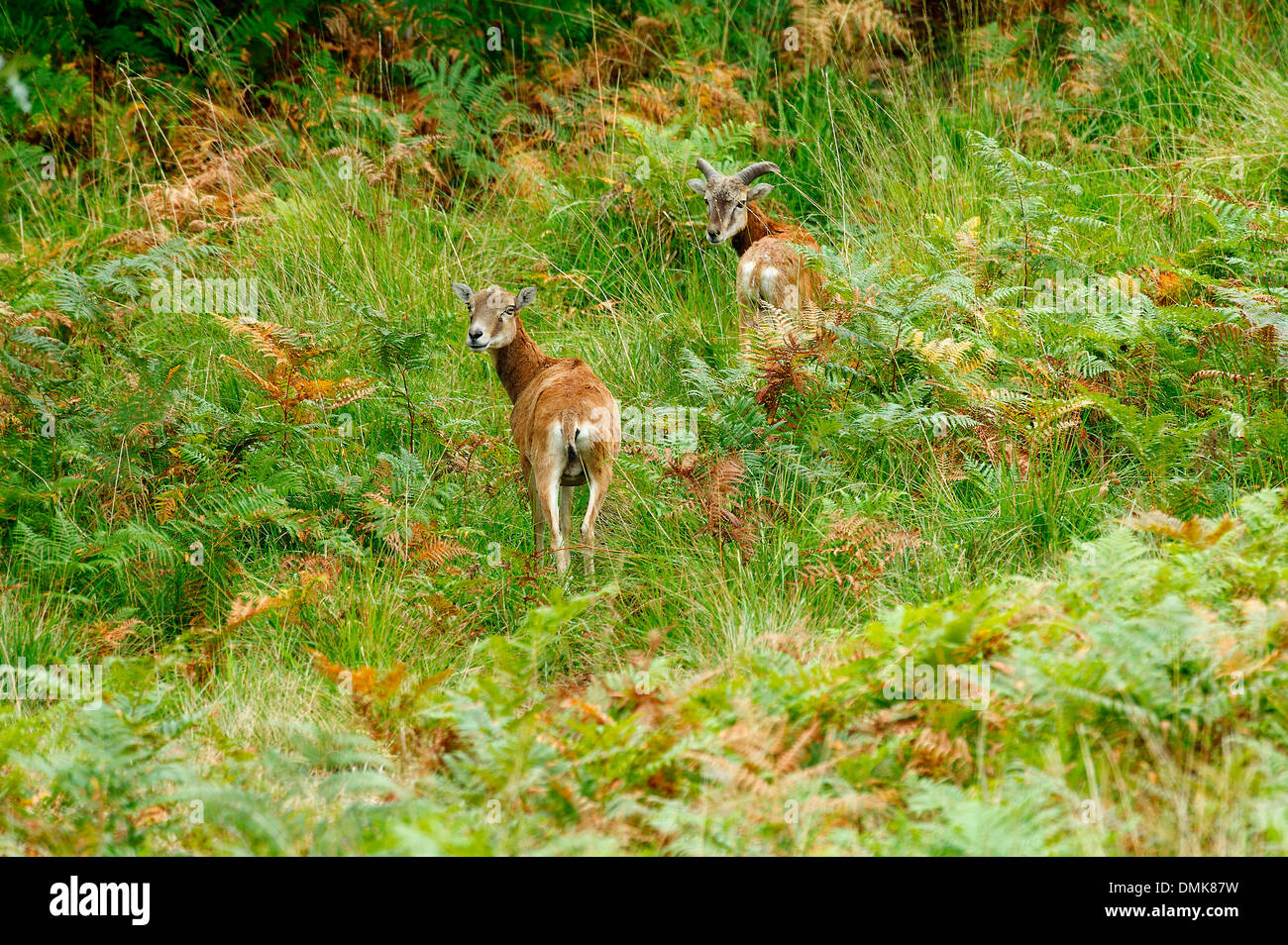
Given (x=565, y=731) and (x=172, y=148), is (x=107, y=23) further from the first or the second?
(x=565, y=731)

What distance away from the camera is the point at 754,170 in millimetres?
9094

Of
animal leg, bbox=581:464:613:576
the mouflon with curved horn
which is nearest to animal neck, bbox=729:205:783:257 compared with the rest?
the mouflon with curved horn

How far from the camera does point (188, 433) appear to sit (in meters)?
7.05

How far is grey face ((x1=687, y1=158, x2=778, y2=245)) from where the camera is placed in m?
8.88

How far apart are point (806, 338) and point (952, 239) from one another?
160 centimetres

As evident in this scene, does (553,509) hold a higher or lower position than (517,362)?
lower

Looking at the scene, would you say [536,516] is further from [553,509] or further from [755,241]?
[755,241]

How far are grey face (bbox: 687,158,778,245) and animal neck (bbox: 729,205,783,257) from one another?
0.10 metres

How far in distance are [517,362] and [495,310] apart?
0.34 metres

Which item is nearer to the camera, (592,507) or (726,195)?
(592,507)

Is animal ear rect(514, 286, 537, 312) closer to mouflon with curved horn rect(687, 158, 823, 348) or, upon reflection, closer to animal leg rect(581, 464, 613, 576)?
animal leg rect(581, 464, 613, 576)

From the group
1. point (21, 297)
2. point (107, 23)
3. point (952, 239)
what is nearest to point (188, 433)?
point (21, 297)

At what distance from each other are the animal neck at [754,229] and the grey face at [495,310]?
7.17ft

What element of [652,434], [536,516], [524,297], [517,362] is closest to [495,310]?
[524,297]
